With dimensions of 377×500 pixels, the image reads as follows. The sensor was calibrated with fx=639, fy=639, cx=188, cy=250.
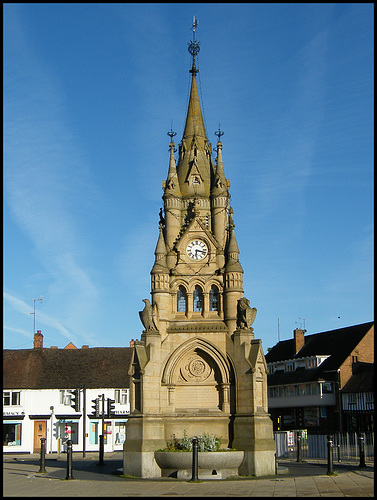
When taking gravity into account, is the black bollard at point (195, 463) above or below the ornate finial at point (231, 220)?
below

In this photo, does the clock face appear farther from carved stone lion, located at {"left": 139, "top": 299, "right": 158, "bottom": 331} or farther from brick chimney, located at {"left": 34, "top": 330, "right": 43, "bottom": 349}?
brick chimney, located at {"left": 34, "top": 330, "right": 43, "bottom": 349}

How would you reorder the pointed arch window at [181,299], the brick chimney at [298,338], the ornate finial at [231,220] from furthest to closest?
the brick chimney at [298,338] < the ornate finial at [231,220] < the pointed arch window at [181,299]

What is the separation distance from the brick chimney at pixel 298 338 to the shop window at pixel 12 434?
3027 cm

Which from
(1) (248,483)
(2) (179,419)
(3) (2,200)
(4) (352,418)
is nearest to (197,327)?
(2) (179,419)

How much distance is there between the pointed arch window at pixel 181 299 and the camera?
30594mm

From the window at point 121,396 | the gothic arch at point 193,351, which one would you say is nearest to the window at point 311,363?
the window at point 121,396

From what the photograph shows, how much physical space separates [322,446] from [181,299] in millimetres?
15657

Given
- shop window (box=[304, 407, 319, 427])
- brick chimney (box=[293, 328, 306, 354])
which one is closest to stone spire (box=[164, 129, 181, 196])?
shop window (box=[304, 407, 319, 427])

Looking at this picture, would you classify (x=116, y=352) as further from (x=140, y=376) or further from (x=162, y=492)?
(x=162, y=492)

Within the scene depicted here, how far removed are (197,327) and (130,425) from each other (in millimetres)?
5264

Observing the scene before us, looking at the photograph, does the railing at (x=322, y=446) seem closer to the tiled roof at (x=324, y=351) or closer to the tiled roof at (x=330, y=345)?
the tiled roof at (x=324, y=351)

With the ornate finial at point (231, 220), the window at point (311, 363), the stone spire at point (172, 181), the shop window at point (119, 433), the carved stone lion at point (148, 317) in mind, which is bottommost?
the shop window at point (119, 433)

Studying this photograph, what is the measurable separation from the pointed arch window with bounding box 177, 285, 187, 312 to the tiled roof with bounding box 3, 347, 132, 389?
27102mm

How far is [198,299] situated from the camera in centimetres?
3075
